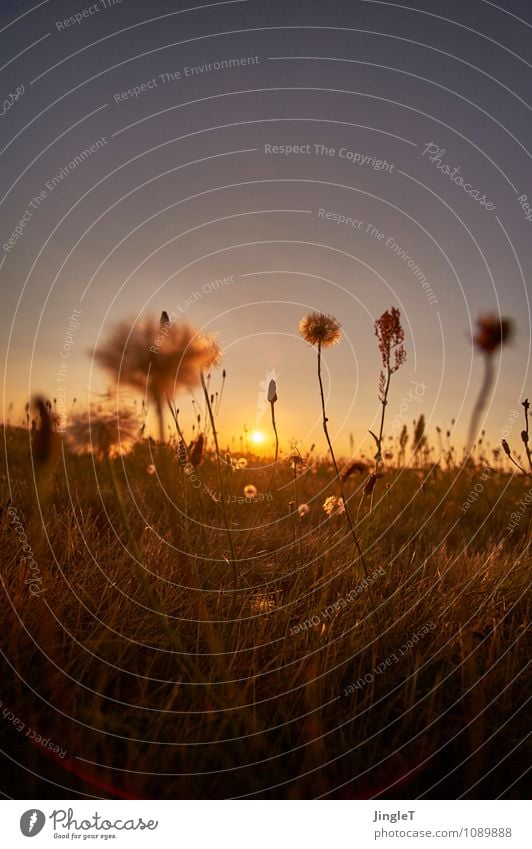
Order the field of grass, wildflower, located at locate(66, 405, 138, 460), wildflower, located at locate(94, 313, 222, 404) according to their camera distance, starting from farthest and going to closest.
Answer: wildflower, located at locate(66, 405, 138, 460) < wildflower, located at locate(94, 313, 222, 404) < the field of grass

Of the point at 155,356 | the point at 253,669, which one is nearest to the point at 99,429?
the point at 155,356

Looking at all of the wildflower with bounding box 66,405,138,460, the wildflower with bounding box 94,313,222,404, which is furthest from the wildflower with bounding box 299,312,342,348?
the wildflower with bounding box 66,405,138,460

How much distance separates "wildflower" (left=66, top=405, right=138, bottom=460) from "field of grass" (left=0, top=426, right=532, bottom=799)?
0.30m

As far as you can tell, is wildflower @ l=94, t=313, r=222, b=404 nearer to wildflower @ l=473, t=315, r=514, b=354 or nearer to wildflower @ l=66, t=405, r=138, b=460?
wildflower @ l=66, t=405, r=138, b=460

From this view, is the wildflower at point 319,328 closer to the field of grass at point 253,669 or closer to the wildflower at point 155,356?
the wildflower at point 155,356

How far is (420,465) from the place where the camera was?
7.08 metres

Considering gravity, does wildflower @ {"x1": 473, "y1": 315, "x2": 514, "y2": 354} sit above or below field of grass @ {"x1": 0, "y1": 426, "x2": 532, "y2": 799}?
above

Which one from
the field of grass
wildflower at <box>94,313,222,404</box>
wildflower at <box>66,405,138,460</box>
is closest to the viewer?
the field of grass

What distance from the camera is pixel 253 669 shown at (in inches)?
93.7

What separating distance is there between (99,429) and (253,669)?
75.1 inches

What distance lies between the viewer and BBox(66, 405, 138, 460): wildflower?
3.60 meters

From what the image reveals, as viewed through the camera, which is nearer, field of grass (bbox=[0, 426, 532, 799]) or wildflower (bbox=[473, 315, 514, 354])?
field of grass (bbox=[0, 426, 532, 799])

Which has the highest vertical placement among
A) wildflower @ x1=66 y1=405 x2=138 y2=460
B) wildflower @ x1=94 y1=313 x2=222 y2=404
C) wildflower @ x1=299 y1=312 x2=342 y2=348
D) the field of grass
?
wildflower @ x1=299 y1=312 x2=342 y2=348
